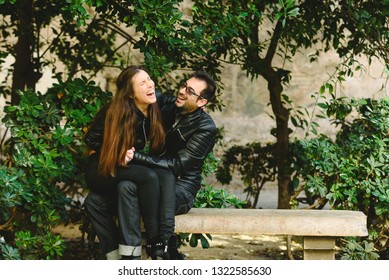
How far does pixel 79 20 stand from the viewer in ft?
15.8

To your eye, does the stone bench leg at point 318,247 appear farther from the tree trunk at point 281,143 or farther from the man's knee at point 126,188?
the tree trunk at point 281,143

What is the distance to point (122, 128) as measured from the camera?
4.64 metres

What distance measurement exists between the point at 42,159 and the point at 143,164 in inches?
39.3

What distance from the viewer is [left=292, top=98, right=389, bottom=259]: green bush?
5.79 metres

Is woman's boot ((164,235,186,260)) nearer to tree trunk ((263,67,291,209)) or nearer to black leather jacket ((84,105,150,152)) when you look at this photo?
black leather jacket ((84,105,150,152))

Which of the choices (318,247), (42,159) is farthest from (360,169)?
(42,159)

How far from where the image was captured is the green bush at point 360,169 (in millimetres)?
5793

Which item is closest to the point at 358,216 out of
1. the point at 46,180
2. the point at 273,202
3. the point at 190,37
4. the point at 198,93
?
the point at 198,93

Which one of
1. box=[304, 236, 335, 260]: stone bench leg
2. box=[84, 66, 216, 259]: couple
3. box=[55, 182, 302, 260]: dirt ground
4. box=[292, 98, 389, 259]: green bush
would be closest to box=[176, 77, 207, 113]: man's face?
box=[84, 66, 216, 259]: couple

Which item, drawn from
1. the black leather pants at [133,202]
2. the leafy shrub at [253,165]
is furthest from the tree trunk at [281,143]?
the black leather pants at [133,202]

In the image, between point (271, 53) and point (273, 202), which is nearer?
point (271, 53)

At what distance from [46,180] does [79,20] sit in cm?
124
